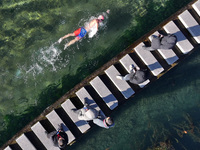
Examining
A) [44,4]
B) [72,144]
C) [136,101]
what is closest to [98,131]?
[72,144]

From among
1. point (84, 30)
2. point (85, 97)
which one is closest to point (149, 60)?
point (85, 97)

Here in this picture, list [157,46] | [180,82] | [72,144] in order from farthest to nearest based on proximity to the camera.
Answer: [180,82] < [72,144] < [157,46]

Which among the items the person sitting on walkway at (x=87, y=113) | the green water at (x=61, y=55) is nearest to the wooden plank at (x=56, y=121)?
the person sitting on walkway at (x=87, y=113)

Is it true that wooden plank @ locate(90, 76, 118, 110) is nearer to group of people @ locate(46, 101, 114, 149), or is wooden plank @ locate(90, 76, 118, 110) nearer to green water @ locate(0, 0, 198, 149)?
group of people @ locate(46, 101, 114, 149)

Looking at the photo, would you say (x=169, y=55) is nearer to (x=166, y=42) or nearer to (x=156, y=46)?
(x=156, y=46)

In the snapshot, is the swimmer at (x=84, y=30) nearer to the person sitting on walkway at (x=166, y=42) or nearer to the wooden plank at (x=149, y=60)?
the wooden plank at (x=149, y=60)

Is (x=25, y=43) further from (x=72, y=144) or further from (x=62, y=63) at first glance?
(x=72, y=144)
